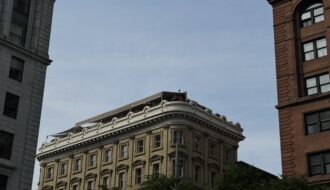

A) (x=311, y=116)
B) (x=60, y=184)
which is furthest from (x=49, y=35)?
(x=60, y=184)

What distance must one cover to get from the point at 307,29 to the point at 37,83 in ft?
76.2

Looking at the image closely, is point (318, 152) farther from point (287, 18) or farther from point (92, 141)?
point (92, 141)

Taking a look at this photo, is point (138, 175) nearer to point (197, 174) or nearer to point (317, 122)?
point (197, 174)

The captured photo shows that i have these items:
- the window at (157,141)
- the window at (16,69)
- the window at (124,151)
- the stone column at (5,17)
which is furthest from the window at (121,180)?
the stone column at (5,17)

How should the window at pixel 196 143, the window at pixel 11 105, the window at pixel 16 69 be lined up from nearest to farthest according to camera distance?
the window at pixel 11 105 < the window at pixel 16 69 < the window at pixel 196 143

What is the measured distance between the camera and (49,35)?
180 feet

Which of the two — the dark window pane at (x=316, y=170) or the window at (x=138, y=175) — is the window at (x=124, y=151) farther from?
the dark window pane at (x=316, y=170)

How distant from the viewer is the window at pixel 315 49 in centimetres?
4622

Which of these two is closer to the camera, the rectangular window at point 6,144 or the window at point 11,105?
the rectangular window at point 6,144

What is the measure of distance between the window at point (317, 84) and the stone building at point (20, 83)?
2259cm

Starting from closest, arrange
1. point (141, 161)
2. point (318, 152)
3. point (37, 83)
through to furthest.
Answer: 1. point (318, 152)
2. point (37, 83)
3. point (141, 161)

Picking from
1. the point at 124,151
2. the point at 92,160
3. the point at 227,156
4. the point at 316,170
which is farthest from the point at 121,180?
the point at 316,170

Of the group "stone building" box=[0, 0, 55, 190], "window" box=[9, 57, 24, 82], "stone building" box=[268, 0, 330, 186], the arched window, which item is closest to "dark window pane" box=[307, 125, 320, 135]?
"stone building" box=[268, 0, 330, 186]

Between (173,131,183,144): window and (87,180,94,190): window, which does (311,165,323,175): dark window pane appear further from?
(87,180,94,190): window
